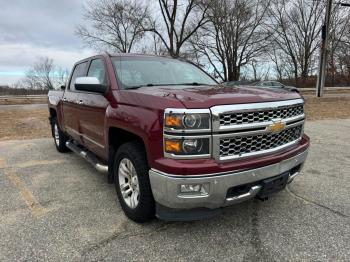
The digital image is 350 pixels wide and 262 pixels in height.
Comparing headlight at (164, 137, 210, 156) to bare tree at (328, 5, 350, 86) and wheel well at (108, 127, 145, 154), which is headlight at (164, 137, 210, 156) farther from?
bare tree at (328, 5, 350, 86)

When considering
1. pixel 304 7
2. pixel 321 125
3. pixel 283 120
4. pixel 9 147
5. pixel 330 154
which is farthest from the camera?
pixel 304 7

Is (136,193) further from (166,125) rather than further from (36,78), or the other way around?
(36,78)

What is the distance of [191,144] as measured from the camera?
2.82 metres

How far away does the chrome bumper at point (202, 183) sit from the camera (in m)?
2.81

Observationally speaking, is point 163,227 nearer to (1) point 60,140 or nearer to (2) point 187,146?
(2) point 187,146

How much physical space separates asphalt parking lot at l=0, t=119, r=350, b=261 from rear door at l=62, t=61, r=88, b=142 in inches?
35.3

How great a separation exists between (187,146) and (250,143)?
0.63 m

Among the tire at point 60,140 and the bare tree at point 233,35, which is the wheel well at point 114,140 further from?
the bare tree at point 233,35

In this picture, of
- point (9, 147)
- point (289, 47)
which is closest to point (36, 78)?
point (289, 47)

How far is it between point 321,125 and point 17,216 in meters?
8.94

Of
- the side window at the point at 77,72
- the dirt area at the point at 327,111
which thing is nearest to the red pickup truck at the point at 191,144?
the side window at the point at 77,72

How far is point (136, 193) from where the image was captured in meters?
3.45

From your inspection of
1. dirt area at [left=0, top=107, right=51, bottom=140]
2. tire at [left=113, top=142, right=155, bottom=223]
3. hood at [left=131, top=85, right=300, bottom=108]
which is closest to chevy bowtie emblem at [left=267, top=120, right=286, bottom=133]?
hood at [left=131, top=85, right=300, bottom=108]

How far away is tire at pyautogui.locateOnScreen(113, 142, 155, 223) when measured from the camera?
3.21 metres
